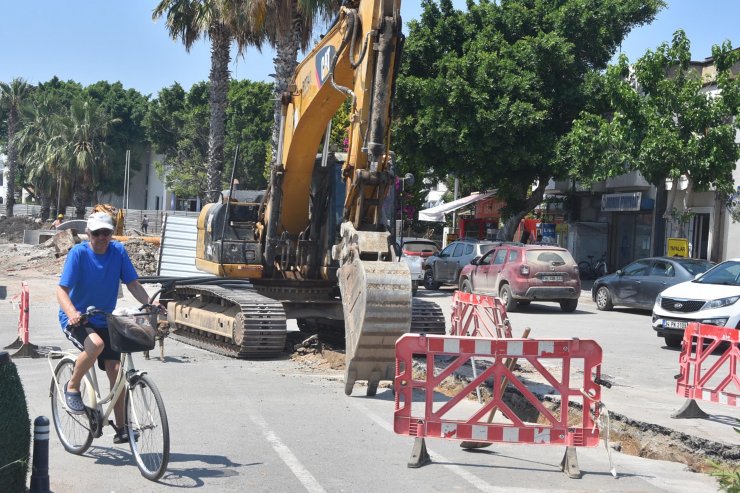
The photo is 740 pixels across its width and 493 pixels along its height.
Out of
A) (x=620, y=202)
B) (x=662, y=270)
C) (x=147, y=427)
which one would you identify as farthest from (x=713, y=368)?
(x=620, y=202)

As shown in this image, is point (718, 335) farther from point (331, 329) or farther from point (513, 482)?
point (331, 329)

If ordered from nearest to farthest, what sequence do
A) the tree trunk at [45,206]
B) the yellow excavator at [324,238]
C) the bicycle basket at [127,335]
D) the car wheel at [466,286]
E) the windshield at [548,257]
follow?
the bicycle basket at [127,335] < the yellow excavator at [324,238] < the windshield at [548,257] < the car wheel at [466,286] < the tree trunk at [45,206]

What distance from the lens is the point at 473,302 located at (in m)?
12.5

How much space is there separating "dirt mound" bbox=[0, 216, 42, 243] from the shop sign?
3580cm

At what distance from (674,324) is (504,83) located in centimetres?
1684

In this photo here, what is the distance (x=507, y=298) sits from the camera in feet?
76.2

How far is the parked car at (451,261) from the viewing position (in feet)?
95.8

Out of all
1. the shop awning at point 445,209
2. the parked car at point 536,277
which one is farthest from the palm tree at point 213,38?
the shop awning at point 445,209

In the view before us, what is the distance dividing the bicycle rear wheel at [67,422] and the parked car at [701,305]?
36.6 ft

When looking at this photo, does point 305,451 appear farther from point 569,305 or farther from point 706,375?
point 569,305

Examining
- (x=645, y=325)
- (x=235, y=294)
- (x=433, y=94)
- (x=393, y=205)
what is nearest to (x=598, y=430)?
(x=393, y=205)

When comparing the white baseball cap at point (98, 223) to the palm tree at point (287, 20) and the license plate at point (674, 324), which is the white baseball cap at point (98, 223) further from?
the palm tree at point (287, 20)

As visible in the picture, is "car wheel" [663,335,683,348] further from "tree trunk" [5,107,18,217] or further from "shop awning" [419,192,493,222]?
"tree trunk" [5,107,18,217]

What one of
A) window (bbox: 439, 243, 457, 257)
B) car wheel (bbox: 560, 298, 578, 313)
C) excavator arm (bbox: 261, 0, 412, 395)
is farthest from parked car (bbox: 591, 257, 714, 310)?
excavator arm (bbox: 261, 0, 412, 395)
